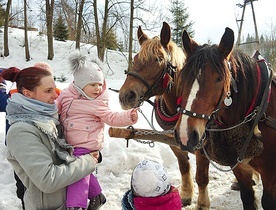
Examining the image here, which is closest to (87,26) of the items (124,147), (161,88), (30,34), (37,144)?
(30,34)

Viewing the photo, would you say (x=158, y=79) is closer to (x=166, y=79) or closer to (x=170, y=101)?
(x=166, y=79)

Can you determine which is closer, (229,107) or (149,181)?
(149,181)

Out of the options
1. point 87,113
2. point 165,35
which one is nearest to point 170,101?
point 165,35

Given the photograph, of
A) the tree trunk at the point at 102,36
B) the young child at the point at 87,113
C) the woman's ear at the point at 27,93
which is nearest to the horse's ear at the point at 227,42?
the young child at the point at 87,113

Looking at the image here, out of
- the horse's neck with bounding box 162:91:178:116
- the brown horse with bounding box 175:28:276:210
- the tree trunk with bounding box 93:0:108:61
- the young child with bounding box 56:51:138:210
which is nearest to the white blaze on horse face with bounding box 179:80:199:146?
the brown horse with bounding box 175:28:276:210

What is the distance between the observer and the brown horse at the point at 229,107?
5.66 ft

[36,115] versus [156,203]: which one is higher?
[36,115]

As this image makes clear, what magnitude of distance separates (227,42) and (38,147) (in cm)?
132

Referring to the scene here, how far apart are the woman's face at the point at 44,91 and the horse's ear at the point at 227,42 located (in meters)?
1.11

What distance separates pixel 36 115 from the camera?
1652 millimetres

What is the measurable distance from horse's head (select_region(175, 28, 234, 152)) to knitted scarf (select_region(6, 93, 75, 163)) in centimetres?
71

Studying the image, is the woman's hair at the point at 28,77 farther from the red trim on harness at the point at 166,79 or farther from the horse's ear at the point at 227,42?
the red trim on harness at the point at 166,79

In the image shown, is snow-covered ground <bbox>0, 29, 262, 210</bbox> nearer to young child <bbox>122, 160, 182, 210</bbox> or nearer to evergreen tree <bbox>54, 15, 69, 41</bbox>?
young child <bbox>122, 160, 182, 210</bbox>

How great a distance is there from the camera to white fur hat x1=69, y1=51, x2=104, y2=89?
2062 millimetres
